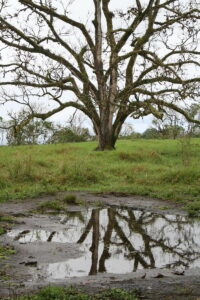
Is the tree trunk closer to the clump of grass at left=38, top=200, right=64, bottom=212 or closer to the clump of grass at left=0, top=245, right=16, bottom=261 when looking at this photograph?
the clump of grass at left=38, top=200, right=64, bottom=212

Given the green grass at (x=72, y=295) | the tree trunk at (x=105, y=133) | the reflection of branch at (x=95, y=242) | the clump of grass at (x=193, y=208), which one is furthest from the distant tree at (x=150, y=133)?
the green grass at (x=72, y=295)

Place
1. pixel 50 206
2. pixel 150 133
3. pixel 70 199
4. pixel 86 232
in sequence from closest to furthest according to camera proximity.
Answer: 1. pixel 86 232
2. pixel 50 206
3. pixel 70 199
4. pixel 150 133

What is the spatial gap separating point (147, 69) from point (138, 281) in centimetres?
2001

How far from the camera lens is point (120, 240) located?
838cm

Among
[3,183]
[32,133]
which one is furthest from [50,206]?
[32,133]

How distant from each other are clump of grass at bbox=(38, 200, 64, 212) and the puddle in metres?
0.62

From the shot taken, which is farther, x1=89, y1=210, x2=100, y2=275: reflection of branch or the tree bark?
the tree bark

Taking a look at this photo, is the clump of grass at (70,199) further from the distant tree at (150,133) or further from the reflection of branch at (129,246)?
the distant tree at (150,133)

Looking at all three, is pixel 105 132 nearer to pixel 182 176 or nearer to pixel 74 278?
pixel 182 176

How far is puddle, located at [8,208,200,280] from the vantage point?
6715 mm

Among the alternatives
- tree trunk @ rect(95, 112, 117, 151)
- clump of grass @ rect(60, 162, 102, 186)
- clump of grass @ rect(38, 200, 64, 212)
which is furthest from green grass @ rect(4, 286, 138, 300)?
tree trunk @ rect(95, 112, 117, 151)

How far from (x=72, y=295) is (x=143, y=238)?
3664 mm

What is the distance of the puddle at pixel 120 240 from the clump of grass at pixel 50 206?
0.62m

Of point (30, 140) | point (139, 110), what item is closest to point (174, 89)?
point (139, 110)
